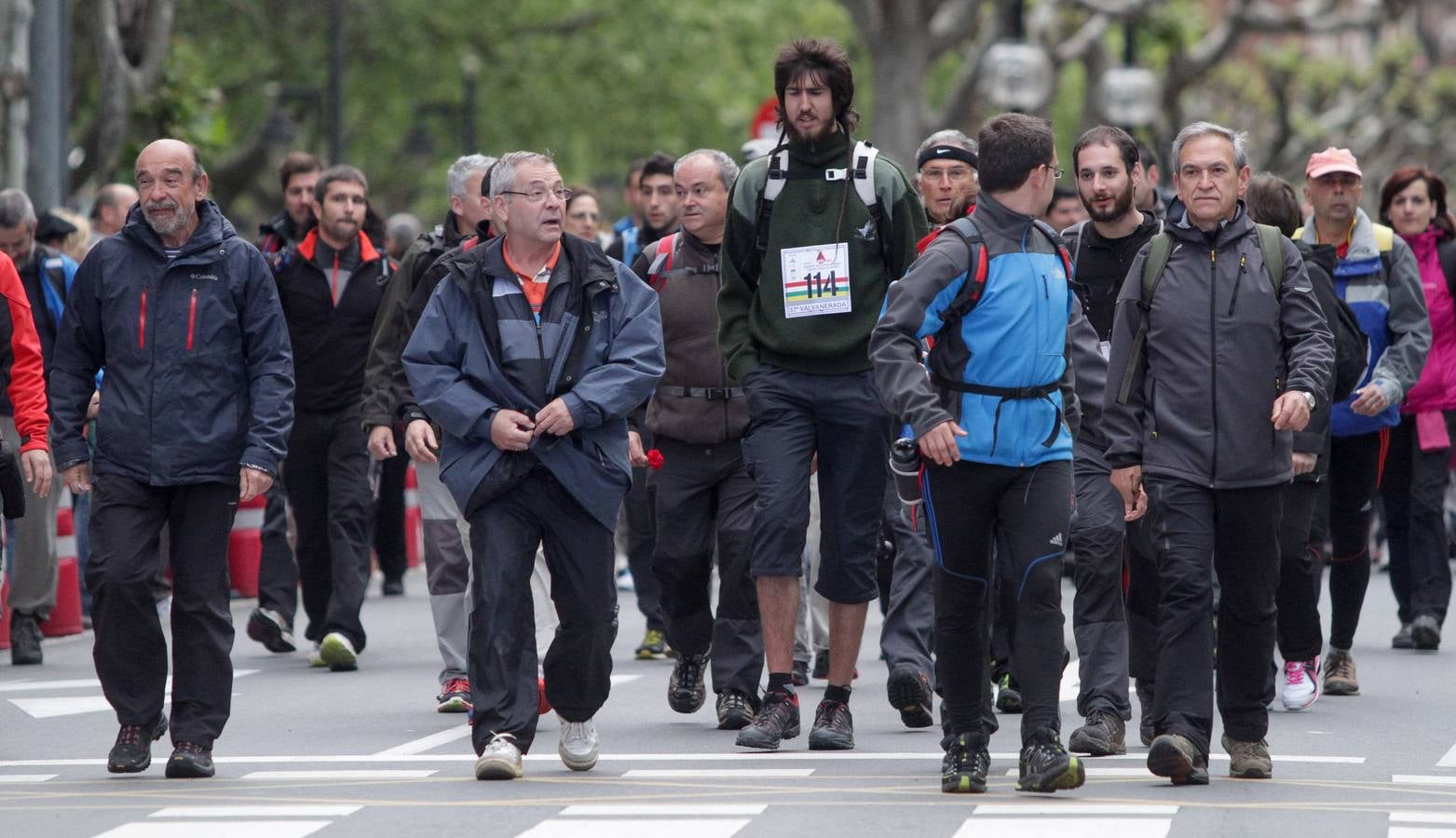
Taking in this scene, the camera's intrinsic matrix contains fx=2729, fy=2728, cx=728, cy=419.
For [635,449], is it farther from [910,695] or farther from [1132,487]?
[1132,487]

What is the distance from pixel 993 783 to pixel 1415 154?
182 ft

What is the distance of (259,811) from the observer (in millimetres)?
7777

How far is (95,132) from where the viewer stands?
21.8 metres

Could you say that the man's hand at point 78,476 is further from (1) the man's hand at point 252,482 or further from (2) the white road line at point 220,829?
(2) the white road line at point 220,829

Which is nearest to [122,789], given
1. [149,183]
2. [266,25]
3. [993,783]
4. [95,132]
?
[149,183]

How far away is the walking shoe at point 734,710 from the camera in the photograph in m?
9.71

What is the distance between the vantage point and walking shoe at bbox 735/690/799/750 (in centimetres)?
909

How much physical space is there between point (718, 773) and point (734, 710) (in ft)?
3.78

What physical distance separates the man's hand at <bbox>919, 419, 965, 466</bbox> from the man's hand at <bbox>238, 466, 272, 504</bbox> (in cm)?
219

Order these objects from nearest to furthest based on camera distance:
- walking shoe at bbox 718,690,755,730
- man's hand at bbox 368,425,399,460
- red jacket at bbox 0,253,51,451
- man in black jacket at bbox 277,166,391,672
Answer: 1. red jacket at bbox 0,253,51,451
2. walking shoe at bbox 718,690,755,730
3. man's hand at bbox 368,425,399,460
4. man in black jacket at bbox 277,166,391,672

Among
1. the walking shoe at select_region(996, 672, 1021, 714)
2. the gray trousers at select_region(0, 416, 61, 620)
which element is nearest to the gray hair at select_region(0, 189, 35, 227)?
the gray trousers at select_region(0, 416, 61, 620)

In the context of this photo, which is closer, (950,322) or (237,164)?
(950,322)

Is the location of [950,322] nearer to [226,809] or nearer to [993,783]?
[993,783]

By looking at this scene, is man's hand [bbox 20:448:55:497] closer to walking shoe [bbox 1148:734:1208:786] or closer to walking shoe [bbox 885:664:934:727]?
walking shoe [bbox 885:664:934:727]
